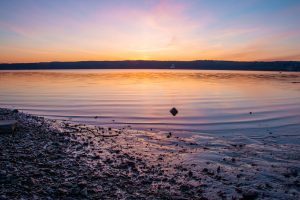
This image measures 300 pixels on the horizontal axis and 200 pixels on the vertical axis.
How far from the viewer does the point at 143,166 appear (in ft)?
34.4

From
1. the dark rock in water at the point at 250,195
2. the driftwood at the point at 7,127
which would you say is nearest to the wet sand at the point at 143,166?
the dark rock in water at the point at 250,195

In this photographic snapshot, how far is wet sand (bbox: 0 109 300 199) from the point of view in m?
8.16

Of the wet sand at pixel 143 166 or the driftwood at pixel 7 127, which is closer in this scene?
the wet sand at pixel 143 166

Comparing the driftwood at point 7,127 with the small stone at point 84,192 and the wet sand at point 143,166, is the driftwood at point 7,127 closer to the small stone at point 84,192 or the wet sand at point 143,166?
the wet sand at point 143,166

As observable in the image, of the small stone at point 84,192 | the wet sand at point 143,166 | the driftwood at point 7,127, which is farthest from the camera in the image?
the driftwood at point 7,127

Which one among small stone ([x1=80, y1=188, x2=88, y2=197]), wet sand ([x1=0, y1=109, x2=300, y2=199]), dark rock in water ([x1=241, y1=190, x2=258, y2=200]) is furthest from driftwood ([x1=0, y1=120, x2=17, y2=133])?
dark rock in water ([x1=241, y1=190, x2=258, y2=200])

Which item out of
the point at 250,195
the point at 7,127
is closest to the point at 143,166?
the point at 250,195

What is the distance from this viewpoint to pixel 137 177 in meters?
9.35

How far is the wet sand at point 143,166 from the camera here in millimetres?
8156

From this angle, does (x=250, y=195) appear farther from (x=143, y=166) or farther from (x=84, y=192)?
(x=84, y=192)

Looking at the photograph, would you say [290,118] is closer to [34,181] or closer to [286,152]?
[286,152]

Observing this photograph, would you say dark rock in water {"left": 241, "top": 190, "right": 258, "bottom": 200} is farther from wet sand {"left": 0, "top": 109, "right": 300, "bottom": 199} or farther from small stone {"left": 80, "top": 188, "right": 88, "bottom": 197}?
small stone {"left": 80, "top": 188, "right": 88, "bottom": 197}

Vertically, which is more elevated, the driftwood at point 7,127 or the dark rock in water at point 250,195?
the driftwood at point 7,127

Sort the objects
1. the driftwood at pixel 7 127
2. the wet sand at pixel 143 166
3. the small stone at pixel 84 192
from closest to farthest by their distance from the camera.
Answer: the small stone at pixel 84 192 → the wet sand at pixel 143 166 → the driftwood at pixel 7 127
